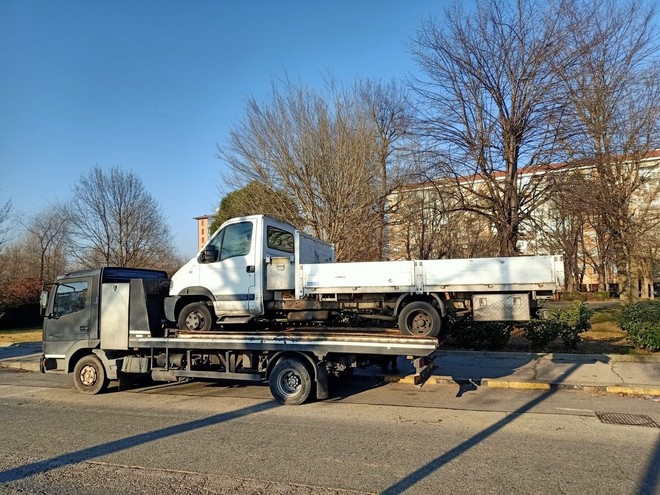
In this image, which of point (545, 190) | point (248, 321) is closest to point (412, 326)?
point (248, 321)

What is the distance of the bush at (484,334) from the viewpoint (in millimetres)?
12141

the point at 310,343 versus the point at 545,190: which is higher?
the point at 545,190

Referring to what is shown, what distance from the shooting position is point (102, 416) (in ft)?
Result: 24.3

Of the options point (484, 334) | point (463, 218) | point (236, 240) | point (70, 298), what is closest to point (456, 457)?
point (236, 240)

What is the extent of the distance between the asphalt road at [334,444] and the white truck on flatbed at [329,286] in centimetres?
144

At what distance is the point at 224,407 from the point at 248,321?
61.6 inches

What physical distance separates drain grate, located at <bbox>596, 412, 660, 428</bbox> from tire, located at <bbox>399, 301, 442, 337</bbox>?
262 centimetres

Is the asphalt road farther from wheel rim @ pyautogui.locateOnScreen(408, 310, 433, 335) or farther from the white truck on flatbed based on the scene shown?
the white truck on flatbed

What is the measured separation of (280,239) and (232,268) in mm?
1172

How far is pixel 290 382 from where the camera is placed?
26.4ft

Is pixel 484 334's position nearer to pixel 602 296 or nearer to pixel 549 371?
pixel 549 371

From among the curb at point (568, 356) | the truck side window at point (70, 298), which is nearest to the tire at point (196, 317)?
the truck side window at point (70, 298)

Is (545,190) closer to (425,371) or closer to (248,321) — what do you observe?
(425,371)

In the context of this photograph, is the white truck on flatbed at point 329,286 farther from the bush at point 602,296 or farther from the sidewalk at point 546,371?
the bush at point 602,296
